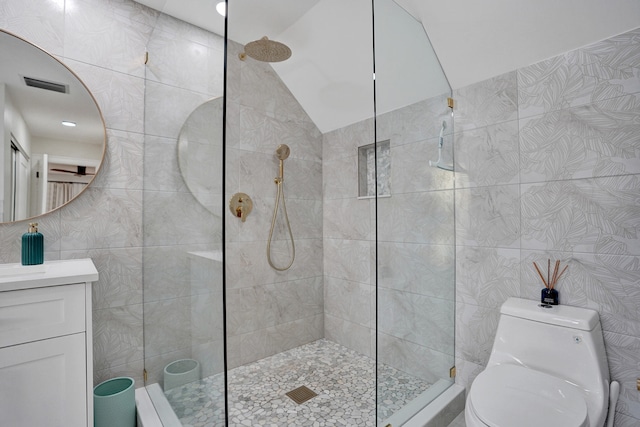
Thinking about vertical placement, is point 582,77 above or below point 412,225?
above

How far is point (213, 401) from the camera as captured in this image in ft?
3.62

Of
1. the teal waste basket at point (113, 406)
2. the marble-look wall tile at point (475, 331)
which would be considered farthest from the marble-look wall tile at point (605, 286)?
the teal waste basket at point (113, 406)

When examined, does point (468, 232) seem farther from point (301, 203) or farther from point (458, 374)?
point (301, 203)

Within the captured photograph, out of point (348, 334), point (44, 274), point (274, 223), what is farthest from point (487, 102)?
point (44, 274)

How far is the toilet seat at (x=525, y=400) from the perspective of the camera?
110 cm

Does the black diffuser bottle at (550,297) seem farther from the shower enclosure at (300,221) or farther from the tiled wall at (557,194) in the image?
the shower enclosure at (300,221)

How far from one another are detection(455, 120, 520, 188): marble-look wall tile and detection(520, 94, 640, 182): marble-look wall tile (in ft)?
0.15

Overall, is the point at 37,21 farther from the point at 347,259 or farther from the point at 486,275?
the point at 486,275

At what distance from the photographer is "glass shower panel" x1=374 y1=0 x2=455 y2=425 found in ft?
4.84

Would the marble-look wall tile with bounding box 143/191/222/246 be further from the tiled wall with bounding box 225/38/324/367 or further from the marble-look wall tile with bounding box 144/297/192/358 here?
the tiled wall with bounding box 225/38/324/367

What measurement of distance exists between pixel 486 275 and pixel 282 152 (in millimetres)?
1610

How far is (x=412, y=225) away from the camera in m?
1.68

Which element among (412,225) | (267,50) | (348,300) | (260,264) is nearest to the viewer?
Answer: (412,225)

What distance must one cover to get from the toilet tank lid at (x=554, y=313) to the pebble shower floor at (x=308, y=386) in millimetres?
633
